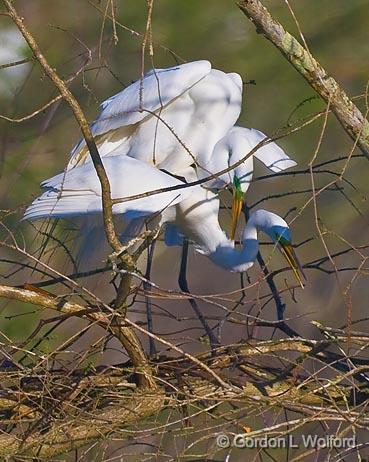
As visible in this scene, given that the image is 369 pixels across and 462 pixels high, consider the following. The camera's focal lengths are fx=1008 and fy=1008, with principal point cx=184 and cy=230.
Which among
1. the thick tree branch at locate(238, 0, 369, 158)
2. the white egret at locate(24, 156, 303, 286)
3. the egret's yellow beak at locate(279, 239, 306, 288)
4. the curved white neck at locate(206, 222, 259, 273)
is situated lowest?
the curved white neck at locate(206, 222, 259, 273)

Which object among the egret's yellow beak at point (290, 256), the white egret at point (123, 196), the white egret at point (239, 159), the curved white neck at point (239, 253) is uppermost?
the white egret at point (123, 196)

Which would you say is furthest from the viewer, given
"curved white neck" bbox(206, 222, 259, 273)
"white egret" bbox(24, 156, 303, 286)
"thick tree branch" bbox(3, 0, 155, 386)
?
"curved white neck" bbox(206, 222, 259, 273)

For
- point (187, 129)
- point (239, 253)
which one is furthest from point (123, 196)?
point (187, 129)

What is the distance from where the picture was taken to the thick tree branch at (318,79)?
1669 millimetres

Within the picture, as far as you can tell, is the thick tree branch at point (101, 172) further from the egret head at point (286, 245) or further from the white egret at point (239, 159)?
the white egret at point (239, 159)

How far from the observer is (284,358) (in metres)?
1.66

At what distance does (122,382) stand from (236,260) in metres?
0.86

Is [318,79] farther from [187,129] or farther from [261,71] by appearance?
[261,71]

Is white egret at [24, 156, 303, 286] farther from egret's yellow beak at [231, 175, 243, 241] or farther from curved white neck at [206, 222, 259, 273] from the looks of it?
egret's yellow beak at [231, 175, 243, 241]

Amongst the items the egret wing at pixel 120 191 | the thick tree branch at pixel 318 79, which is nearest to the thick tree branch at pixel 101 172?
the thick tree branch at pixel 318 79

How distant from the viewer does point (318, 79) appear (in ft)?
5.62

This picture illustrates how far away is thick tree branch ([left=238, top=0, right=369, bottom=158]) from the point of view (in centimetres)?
167

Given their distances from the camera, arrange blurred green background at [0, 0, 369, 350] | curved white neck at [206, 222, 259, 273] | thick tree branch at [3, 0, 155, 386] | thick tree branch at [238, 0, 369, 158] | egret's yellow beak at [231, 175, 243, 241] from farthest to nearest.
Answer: blurred green background at [0, 0, 369, 350] < egret's yellow beak at [231, 175, 243, 241] < curved white neck at [206, 222, 259, 273] < thick tree branch at [238, 0, 369, 158] < thick tree branch at [3, 0, 155, 386]

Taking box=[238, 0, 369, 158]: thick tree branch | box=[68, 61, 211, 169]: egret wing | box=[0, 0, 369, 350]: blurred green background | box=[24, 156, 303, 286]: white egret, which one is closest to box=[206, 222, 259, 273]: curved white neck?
box=[24, 156, 303, 286]: white egret
